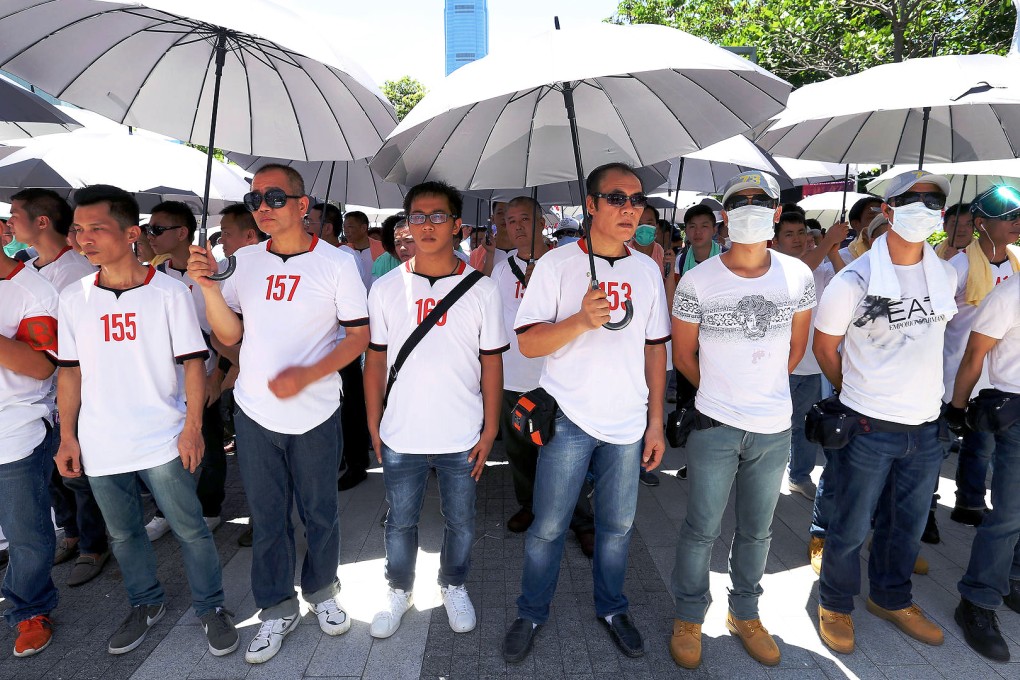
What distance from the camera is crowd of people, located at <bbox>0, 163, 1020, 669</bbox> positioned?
9.29 ft

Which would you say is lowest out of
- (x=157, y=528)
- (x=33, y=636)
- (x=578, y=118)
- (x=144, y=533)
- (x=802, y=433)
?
(x=157, y=528)

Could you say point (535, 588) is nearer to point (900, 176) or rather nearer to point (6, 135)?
point (900, 176)

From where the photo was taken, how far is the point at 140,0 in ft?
6.78

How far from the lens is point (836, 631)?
3.08 metres

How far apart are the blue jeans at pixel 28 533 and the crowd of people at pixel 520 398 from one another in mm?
12

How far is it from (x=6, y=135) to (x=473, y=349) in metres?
5.88

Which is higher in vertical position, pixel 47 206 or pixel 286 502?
pixel 47 206

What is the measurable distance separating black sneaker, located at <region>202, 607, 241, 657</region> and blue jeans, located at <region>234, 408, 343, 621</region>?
0.53 feet

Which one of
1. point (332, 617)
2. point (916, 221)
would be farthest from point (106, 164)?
point (916, 221)

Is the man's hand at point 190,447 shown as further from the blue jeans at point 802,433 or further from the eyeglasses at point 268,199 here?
the blue jeans at point 802,433

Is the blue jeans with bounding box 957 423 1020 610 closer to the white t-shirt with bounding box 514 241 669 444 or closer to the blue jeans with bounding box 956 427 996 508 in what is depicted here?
the blue jeans with bounding box 956 427 996 508

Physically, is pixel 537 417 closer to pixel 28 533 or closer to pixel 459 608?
pixel 459 608

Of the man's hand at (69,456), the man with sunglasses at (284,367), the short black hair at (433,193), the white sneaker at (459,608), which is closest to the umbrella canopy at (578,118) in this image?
the short black hair at (433,193)

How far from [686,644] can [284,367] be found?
2.25m
